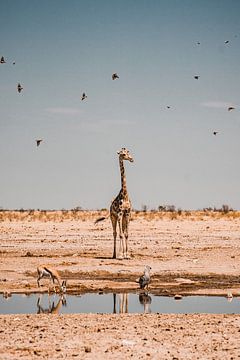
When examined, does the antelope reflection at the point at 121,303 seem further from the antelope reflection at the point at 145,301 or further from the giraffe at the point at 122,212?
the giraffe at the point at 122,212

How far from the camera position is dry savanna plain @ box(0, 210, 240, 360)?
480 inches

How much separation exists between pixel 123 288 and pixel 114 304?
2.45 metres

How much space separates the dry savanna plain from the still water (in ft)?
1.97

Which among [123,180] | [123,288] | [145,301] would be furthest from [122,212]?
[145,301]

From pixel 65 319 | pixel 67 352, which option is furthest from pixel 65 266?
pixel 67 352

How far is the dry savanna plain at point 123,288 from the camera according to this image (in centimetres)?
1218

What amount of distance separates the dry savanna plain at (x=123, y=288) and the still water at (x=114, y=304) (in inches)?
23.6

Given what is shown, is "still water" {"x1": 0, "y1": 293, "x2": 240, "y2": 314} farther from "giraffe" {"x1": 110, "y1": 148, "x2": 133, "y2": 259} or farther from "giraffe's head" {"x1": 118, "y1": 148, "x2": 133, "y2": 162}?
"giraffe's head" {"x1": 118, "y1": 148, "x2": 133, "y2": 162}

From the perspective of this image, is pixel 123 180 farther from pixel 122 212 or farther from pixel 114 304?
pixel 114 304

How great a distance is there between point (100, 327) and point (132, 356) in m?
2.24

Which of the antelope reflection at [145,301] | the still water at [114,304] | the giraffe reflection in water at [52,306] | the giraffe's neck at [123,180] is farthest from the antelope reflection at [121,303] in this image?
the giraffe's neck at [123,180]

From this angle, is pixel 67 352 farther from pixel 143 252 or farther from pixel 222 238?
pixel 222 238

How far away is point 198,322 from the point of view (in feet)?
47.3

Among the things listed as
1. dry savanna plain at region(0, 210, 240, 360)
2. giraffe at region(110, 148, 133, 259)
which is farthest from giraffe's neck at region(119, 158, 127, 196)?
dry savanna plain at region(0, 210, 240, 360)
